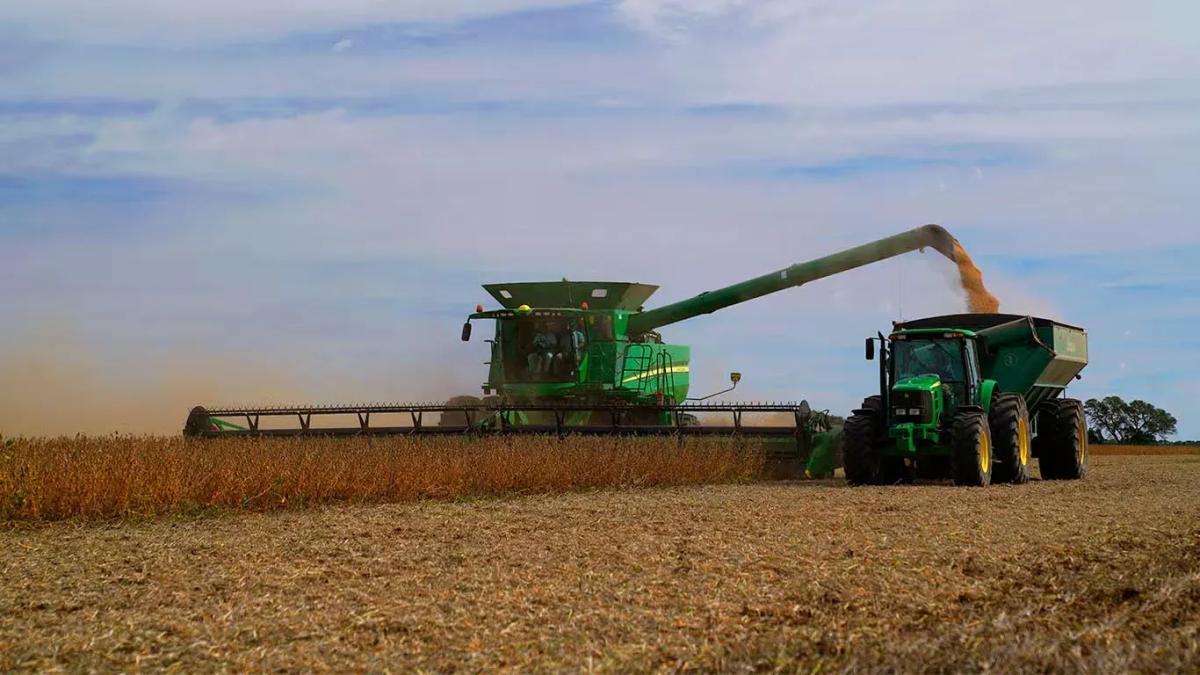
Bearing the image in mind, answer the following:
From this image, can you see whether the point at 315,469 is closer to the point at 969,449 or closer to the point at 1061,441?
the point at 969,449

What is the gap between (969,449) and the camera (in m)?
13.2

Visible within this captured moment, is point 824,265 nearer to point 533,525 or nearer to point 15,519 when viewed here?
point 533,525

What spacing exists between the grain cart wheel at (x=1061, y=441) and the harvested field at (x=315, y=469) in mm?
4033

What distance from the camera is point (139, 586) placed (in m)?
6.98

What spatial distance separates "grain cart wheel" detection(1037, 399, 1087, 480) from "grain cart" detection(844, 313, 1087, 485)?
0.12 ft

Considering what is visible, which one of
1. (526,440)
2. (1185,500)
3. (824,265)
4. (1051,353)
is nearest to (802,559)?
(1185,500)

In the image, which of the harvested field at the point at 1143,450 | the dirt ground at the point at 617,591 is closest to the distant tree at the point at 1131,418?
the harvested field at the point at 1143,450

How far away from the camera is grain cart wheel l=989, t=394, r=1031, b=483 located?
1412 centimetres

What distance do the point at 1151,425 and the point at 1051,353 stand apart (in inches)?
1300

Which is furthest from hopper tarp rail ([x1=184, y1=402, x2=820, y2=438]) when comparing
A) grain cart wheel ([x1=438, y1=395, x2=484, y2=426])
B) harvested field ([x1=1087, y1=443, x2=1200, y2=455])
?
harvested field ([x1=1087, y1=443, x2=1200, y2=455])

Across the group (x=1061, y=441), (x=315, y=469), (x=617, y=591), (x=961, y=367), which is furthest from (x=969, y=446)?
(x=617, y=591)

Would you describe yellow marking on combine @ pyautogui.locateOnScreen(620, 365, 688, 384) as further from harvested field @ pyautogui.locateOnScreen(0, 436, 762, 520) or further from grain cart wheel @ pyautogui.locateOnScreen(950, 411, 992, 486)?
grain cart wheel @ pyautogui.locateOnScreen(950, 411, 992, 486)

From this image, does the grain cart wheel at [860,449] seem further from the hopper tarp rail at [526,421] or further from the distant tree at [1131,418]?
the distant tree at [1131,418]

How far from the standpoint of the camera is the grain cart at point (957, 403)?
1362 cm
